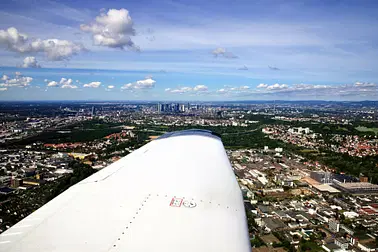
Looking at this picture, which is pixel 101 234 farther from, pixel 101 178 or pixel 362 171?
pixel 362 171

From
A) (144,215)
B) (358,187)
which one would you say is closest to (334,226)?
(358,187)

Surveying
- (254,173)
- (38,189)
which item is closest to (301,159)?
(254,173)

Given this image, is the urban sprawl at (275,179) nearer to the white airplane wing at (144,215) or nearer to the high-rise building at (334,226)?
the high-rise building at (334,226)

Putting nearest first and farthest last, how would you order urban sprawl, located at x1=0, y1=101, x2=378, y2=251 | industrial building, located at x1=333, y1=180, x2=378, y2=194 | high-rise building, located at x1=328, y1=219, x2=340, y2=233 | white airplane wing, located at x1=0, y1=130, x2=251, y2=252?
white airplane wing, located at x1=0, y1=130, x2=251, y2=252 → urban sprawl, located at x1=0, y1=101, x2=378, y2=251 → high-rise building, located at x1=328, y1=219, x2=340, y2=233 → industrial building, located at x1=333, y1=180, x2=378, y2=194

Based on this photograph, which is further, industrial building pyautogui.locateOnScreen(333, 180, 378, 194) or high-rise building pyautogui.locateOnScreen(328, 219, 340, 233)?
industrial building pyautogui.locateOnScreen(333, 180, 378, 194)

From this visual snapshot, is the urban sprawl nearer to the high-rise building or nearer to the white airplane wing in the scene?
the high-rise building

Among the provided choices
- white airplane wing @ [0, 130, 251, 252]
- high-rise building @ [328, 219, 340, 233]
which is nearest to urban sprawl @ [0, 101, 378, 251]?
high-rise building @ [328, 219, 340, 233]

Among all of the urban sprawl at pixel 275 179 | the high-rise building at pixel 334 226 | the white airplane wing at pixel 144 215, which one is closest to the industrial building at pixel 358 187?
the urban sprawl at pixel 275 179

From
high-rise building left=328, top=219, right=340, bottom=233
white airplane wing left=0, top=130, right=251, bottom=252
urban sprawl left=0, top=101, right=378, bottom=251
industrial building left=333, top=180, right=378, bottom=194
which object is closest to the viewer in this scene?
white airplane wing left=0, top=130, right=251, bottom=252
